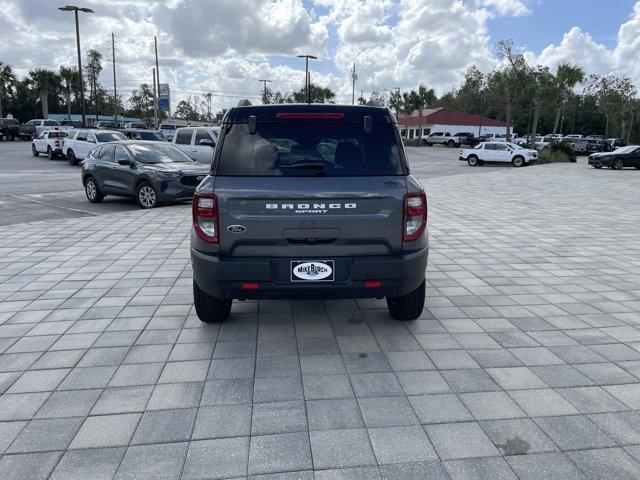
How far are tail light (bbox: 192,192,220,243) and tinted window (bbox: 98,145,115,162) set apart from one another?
1007cm

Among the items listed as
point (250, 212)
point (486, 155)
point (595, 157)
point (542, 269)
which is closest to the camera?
point (250, 212)

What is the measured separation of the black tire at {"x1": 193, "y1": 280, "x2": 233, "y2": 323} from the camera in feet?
15.2

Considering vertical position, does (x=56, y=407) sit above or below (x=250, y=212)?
below

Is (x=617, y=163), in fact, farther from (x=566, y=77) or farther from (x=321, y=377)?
(x=321, y=377)

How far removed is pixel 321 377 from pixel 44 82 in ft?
240

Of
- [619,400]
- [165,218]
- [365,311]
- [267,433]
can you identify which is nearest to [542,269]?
[365,311]

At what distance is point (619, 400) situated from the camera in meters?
3.47

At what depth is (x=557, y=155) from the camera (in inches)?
1468

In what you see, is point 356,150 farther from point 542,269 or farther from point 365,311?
point 542,269

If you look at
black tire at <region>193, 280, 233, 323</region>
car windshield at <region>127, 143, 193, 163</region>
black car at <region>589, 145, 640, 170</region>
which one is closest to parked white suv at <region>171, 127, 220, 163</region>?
car windshield at <region>127, 143, 193, 163</region>

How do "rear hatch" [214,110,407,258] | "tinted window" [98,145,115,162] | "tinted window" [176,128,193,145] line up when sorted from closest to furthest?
"rear hatch" [214,110,407,258]
"tinted window" [98,145,115,162]
"tinted window" [176,128,193,145]

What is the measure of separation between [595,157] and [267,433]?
33.0m

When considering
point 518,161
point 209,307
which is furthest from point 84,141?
point 518,161

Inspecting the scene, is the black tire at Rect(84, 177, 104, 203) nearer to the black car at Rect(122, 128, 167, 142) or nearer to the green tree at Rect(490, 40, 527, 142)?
the black car at Rect(122, 128, 167, 142)
